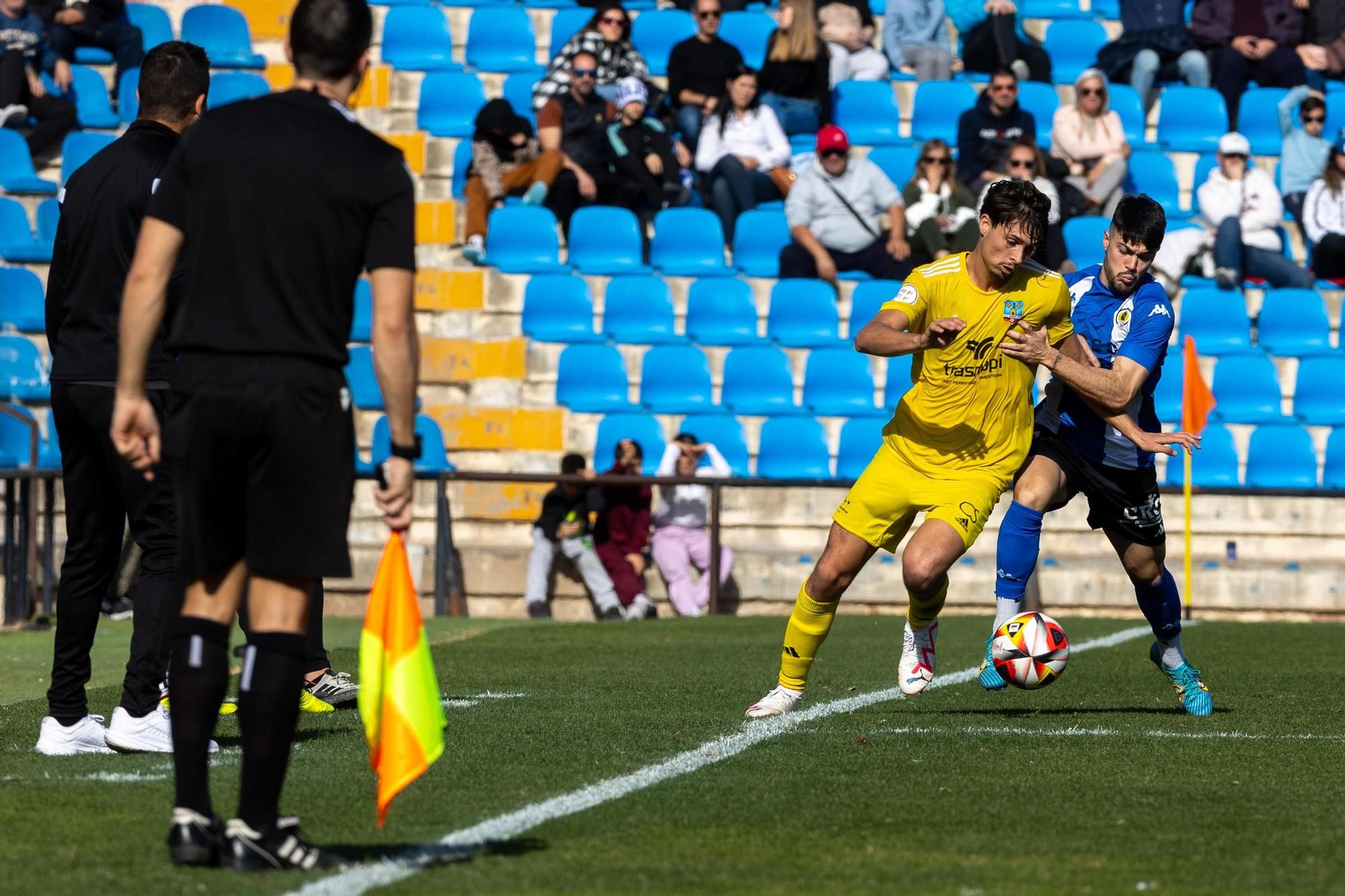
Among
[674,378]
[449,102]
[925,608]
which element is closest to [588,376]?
[674,378]

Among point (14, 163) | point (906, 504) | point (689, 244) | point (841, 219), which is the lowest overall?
point (906, 504)

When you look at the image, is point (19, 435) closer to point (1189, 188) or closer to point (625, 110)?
point (625, 110)

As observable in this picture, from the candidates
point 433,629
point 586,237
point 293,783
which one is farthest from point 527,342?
point 293,783

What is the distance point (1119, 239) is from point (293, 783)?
4119mm

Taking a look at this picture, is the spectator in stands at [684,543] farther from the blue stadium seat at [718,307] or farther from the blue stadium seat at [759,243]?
the blue stadium seat at [759,243]

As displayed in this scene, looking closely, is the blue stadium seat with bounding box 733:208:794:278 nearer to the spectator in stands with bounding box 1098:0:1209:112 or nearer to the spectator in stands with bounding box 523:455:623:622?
the spectator in stands with bounding box 523:455:623:622

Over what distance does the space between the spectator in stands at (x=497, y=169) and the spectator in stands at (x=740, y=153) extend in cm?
141

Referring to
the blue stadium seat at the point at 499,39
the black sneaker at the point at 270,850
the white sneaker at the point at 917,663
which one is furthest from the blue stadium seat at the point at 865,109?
the black sneaker at the point at 270,850

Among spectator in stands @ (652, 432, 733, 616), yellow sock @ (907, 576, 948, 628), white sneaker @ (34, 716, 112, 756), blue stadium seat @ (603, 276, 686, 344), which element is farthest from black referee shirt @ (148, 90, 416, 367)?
blue stadium seat @ (603, 276, 686, 344)

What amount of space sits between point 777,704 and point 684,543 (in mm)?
7547

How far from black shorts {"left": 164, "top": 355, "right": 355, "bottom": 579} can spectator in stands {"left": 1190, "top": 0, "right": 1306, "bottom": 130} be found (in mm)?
16811

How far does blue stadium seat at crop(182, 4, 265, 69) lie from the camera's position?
19234 mm

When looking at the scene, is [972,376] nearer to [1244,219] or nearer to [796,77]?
[1244,219]

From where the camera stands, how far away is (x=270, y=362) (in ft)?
14.2
